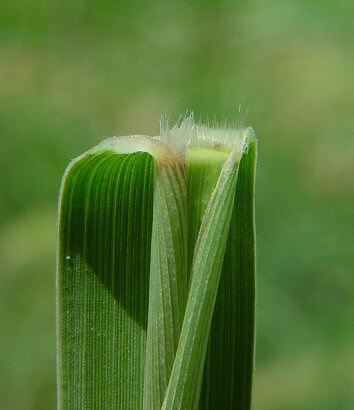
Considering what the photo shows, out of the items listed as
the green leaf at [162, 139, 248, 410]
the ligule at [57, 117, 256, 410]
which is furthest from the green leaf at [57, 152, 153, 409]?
the green leaf at [162, 139, 248, 410]

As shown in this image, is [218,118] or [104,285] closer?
[104,285]

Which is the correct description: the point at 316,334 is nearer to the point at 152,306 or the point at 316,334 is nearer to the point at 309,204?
the point at 309,204

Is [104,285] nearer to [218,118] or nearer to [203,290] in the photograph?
[203,290]

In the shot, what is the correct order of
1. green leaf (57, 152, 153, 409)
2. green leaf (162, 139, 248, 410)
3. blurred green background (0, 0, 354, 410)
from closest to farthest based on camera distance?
green leaf (162, 139, 248, 410) → green leaf (57, 152, 153, 409) → blurred green background (0, 0, 354, 410)

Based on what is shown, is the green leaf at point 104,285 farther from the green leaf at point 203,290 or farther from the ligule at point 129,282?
the green leaf at point 203,290

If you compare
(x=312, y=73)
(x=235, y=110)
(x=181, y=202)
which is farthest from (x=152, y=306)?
(x=312, y=73)

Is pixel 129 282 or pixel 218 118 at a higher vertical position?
pixel 218 118

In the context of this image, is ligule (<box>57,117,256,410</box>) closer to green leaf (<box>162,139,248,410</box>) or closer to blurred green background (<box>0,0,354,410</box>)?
green leaf (<box>162,139,248,410</box>)

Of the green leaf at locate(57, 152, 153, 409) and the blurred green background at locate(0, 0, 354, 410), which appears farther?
the blurred green background at locate(0, 0, 354, 410)

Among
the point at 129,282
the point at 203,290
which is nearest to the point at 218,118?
the point at 129,282
